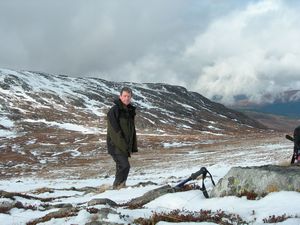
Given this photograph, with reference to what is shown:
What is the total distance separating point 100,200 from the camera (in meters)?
11.5

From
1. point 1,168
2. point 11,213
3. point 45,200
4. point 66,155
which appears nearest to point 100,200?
point 11,213

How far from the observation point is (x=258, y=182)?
34.5 ft

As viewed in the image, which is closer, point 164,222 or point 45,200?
point 164,222

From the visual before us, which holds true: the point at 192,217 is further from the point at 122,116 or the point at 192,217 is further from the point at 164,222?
the point at 122,116

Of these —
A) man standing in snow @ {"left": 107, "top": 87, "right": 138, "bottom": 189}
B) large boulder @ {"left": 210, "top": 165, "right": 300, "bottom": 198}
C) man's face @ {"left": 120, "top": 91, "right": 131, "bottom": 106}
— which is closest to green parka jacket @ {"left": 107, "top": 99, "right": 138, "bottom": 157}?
man standing in snow @ {"left": 107, "top": 87, "right": 138, "bottom": 189}

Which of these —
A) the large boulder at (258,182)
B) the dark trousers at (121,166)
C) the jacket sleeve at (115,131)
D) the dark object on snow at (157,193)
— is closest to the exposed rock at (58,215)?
the dark object on snow at (157,193)

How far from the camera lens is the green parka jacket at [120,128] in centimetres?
1509

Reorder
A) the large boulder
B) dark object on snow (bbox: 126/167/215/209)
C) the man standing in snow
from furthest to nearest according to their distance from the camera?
1. the man standing in snow
2. dark object on snow (bbox: 126/167/215/209)
3. the large boulder

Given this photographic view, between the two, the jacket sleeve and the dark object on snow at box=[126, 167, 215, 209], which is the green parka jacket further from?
the dark object on snow at box=[126, 167, 215, 209]

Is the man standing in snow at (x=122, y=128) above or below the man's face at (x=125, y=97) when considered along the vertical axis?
below

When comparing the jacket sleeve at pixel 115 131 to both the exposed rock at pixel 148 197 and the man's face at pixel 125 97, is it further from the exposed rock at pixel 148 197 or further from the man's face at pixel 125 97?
the exposed rock at pixel 148 197

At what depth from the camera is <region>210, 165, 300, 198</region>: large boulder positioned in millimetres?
10102

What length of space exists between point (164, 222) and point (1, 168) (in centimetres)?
7102

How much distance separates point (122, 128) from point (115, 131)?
0.28 m
